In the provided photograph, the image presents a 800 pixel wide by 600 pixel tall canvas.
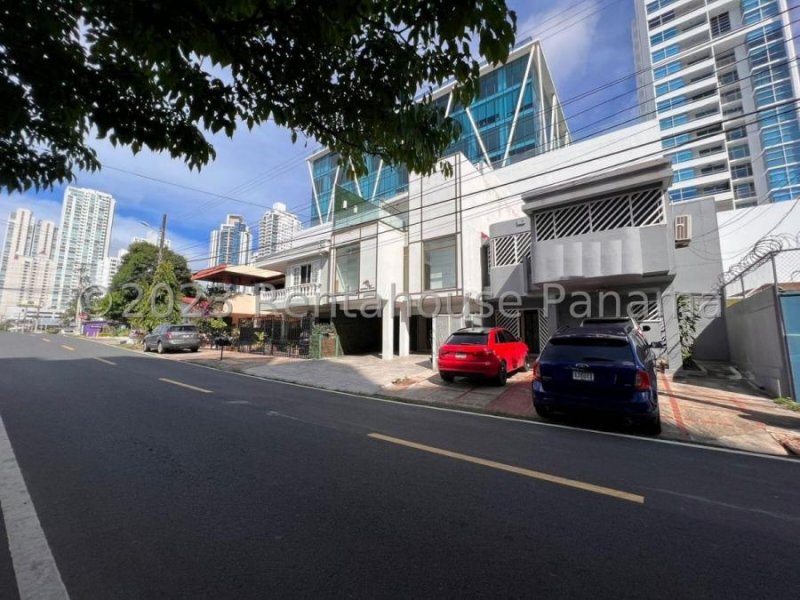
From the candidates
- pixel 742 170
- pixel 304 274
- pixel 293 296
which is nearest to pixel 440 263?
pixel 293 296

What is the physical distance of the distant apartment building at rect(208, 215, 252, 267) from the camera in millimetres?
23234

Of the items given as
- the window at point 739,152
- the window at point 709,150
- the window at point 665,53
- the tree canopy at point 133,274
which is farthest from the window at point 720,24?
the tree canopy at point 133,274

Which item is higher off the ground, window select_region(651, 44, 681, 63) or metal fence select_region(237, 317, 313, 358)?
window select_region(651, 44, 681, 63)

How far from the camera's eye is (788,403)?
7.38m

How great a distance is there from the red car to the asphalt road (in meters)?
3.93

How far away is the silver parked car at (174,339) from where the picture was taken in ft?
63.2

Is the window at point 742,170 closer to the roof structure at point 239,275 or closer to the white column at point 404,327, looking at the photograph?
the white column at point 404,327

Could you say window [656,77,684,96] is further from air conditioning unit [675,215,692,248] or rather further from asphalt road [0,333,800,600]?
asphalt road [0,333,800,600]

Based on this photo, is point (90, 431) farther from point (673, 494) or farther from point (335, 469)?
point (673, 494)

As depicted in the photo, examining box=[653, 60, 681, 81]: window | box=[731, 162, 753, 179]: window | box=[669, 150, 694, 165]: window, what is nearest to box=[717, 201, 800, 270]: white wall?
box=[669, 150, 694, 165]: window

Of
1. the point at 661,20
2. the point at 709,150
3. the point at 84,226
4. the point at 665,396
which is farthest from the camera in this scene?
the point at 661,20

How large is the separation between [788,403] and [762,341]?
7.10 ft

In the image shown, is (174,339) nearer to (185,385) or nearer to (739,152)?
(185,385)

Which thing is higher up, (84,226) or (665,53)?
(665,53)
